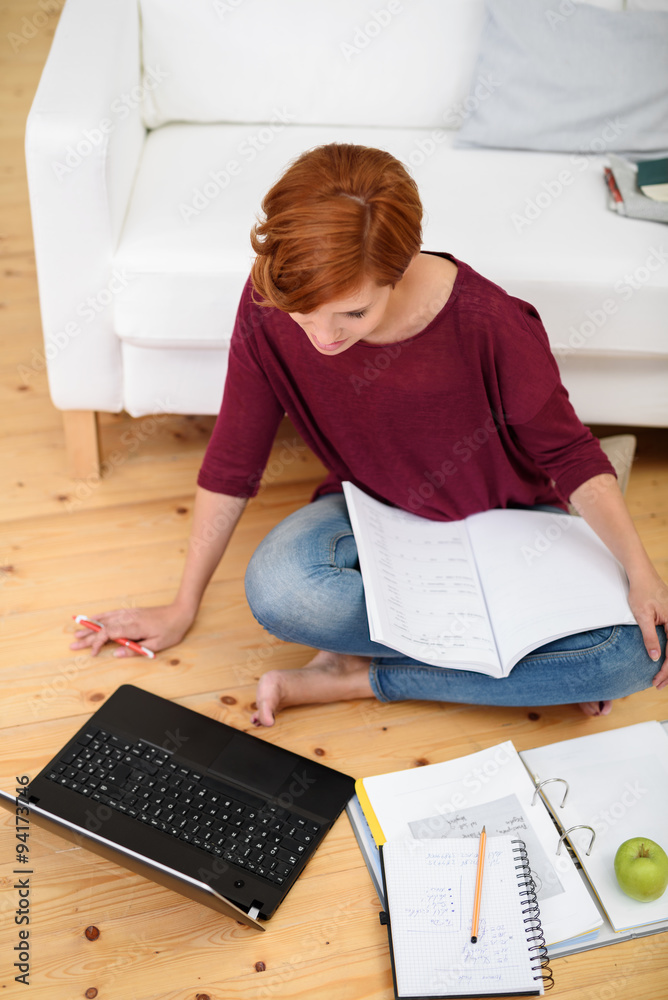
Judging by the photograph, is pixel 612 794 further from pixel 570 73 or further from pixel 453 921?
pixel 570 73

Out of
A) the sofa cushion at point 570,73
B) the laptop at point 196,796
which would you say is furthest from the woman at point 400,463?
the sofa cushion at point 570,73

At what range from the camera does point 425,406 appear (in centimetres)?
119

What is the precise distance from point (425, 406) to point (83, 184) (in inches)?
25.4

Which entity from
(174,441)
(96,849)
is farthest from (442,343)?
(174,441)

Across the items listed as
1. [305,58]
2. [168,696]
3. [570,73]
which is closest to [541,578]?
[168,696]

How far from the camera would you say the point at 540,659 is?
121 centimetres

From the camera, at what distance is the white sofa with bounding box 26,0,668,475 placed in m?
1.44

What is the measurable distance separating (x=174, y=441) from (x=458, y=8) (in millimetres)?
1013

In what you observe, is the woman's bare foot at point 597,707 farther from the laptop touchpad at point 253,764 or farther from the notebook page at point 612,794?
the laptop touchpad at point 253,764

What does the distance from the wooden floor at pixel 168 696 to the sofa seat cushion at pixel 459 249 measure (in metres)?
0.34

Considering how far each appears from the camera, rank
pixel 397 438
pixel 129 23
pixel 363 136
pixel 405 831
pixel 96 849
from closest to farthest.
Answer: pixel 96 849, pixel 405 831, pixel 397 438, pixel 129 23, pixel 363 136

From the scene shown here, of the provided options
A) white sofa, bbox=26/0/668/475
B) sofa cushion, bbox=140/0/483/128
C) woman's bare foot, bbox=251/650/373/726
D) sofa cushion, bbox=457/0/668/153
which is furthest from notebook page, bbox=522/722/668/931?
sofa cushion, bbox=140/0/483/128

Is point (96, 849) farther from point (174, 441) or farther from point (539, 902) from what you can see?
point (174, 441)

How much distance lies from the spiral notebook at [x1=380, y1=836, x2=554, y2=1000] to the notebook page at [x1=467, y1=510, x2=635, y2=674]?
24 cm
